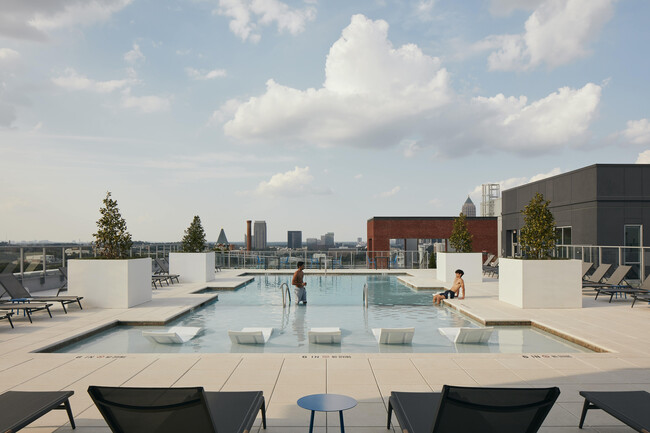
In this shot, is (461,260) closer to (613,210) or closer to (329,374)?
(613,210)

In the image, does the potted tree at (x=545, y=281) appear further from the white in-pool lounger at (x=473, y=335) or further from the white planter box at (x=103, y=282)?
the white planter box at (x=103, y=282)

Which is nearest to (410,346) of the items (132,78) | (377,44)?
(377,44)

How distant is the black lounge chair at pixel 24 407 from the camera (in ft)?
10.3

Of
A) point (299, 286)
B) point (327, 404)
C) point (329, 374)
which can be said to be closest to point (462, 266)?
point (299, 286)

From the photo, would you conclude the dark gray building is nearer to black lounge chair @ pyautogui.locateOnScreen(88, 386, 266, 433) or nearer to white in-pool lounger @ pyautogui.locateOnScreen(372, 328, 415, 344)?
white in-pool lounger @ pyautogui.locateOnScreen(372, 328, 415, 344)

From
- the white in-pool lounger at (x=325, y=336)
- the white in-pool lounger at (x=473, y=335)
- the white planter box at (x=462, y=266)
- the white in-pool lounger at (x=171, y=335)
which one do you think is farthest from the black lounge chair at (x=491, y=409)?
the white planter box at (x=462, y=266)

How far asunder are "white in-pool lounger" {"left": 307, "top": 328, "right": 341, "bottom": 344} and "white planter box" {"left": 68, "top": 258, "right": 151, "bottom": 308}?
205 inches

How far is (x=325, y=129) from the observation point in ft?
63.1

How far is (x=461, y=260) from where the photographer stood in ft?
54.4

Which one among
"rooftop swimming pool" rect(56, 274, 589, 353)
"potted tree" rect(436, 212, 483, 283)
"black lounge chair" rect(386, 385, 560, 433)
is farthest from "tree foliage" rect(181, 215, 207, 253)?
"black lounge chair" rect(386, 385, 560, 433)

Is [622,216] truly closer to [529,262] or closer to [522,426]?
[529,262]

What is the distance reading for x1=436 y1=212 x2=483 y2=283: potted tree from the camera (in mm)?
16500

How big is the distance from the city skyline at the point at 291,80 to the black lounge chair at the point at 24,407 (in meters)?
8.15

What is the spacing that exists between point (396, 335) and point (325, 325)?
2469 millimetres
